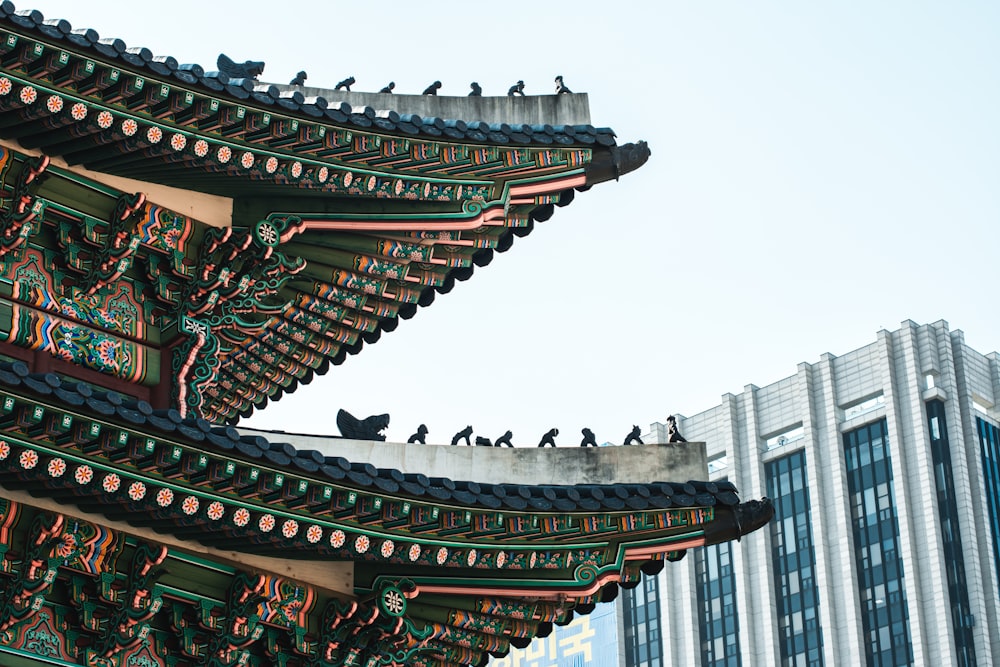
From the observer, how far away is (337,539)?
12883 millimetres

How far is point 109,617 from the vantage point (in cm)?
1255

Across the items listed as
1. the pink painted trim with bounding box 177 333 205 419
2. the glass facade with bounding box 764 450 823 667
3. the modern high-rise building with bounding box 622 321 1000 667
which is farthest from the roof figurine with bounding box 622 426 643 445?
the glass facade with bounding box 764 450 823 667

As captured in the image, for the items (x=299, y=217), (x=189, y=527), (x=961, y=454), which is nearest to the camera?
(x=189, y=527)

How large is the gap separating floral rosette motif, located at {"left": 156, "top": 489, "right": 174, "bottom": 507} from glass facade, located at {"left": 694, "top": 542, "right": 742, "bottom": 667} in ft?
232

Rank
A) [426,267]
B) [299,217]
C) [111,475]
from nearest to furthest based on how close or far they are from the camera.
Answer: [111,475]
[299,217]
[426,267]

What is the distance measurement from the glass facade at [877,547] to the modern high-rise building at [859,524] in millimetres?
73

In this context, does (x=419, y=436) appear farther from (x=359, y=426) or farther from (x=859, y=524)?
(x=859, y=524)

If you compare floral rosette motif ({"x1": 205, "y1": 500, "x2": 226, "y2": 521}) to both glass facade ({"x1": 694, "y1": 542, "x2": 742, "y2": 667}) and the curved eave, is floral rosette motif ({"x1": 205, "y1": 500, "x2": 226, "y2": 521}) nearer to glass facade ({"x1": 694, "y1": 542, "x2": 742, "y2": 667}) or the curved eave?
the curved eave

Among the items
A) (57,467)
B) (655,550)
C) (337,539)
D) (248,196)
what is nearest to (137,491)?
(57,467)

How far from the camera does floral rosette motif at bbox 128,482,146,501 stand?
38.1ft

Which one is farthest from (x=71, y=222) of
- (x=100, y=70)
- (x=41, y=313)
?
(x=100, y=70)

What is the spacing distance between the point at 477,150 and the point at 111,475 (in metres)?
5.65

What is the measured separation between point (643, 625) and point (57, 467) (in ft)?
249

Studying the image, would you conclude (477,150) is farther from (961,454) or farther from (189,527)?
(961,454)
